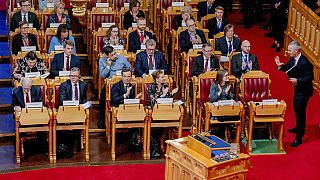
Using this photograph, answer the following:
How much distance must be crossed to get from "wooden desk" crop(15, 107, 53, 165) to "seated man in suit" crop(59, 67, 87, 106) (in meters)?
0.40

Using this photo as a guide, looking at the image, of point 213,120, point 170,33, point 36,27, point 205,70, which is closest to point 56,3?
point 36,27

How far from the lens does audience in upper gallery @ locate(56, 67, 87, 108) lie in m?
11.1

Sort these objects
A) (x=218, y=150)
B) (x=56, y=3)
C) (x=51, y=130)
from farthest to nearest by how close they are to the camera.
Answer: (x=56, y=3), (x=51, y=130), (x=218, y=150)

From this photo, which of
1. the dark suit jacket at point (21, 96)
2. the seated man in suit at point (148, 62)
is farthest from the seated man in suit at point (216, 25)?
the dark suit jacket at point (21, 96)

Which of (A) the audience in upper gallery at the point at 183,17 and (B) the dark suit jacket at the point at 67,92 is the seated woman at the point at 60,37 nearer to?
(B) the dark suit jacket at the point at 67,92

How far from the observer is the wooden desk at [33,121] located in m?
10.7

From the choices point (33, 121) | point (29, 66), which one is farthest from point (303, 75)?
point (29, 66)

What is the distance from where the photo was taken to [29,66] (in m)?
11.7

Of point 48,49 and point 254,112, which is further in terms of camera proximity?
point 48,49

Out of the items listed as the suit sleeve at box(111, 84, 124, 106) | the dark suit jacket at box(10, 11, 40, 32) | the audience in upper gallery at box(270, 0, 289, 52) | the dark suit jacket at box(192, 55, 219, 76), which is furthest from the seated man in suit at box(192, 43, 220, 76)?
the audience in upper gallery at box(270, 0, 289, 52)

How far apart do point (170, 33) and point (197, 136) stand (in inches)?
196

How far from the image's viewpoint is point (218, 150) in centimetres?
884

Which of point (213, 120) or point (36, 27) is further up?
point (36, 27)

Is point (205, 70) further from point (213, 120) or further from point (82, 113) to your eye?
point (82, 113)
